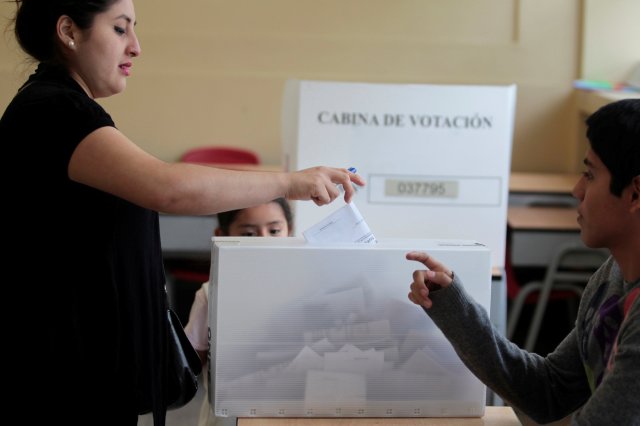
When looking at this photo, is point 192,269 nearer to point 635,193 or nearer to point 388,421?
point 388,421

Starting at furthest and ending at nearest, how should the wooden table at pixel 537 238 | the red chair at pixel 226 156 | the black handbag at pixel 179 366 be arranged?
the red chair at pixel 226 156, the wooden table at pixel 537 238, the black handbag at pixel 179 366

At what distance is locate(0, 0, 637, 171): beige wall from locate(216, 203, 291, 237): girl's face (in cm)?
261

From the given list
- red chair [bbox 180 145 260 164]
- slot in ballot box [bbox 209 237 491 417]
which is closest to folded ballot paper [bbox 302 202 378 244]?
slot in ballot box [bbox 209 237 491 417]

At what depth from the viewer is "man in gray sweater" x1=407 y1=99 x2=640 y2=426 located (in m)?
1.26

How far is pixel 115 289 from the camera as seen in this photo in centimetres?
142

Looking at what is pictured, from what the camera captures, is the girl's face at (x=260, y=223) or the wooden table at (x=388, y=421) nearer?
the wooden table at (x=388, y=421)

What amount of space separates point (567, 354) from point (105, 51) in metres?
0.91

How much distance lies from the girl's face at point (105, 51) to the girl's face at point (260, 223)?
775 millimetres

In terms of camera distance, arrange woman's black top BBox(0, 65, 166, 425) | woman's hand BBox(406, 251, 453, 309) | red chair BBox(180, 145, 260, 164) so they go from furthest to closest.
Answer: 1. red chair BBox(180, 145, 260, 164)
2. woman's hand BBox(406, 251, 453, 309)
3. woman's black top BBox(0, 65, 166, 425)

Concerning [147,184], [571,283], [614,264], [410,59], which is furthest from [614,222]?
[410,59]

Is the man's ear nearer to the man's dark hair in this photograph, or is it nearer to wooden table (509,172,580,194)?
the man's dark hair

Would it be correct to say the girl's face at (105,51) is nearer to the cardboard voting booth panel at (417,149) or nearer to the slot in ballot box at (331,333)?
the slot in ballot box at (331,333)

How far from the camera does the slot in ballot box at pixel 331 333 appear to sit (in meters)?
1.50

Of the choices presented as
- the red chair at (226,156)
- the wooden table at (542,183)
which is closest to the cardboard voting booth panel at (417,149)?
the wooden table at (542,183)
